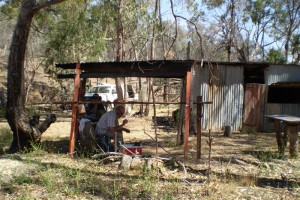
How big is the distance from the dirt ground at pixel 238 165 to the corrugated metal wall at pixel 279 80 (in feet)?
8.18

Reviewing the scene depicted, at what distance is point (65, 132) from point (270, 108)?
28.4ft

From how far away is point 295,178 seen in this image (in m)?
7.52

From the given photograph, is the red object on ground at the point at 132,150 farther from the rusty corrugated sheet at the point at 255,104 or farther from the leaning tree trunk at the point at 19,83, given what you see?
the rusty corrugated sheet at the point at 255,104

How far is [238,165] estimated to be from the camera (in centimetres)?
848

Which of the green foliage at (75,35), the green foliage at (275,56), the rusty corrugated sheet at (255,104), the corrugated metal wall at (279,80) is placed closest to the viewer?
the rusty corrugated sheet at (255,104)

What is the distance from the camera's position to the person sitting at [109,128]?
9.17 meters

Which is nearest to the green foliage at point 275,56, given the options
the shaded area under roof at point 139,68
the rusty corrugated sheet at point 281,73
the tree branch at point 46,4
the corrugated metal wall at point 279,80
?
the rusty corrugated sheet at point 281,73

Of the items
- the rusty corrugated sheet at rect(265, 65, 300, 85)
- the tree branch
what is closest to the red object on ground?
the tree branch

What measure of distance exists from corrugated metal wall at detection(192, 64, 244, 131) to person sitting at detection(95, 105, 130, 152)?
640 cm

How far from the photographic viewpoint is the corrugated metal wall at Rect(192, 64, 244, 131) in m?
15.3

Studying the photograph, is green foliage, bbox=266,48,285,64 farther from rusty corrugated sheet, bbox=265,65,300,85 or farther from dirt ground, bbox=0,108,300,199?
dirt ground, bbox=0,108,300,199

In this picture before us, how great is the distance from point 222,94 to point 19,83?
9.04 m

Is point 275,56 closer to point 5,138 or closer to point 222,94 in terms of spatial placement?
point 222,94

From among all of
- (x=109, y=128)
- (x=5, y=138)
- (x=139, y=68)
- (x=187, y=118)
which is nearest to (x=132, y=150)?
(x=109, y=128)
